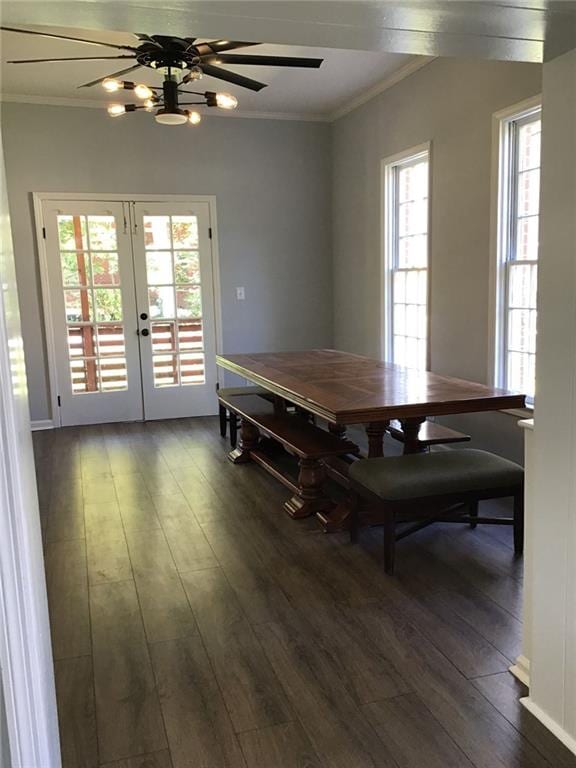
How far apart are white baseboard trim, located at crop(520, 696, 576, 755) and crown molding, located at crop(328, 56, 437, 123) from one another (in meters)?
4.01

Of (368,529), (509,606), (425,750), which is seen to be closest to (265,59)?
(368,529)

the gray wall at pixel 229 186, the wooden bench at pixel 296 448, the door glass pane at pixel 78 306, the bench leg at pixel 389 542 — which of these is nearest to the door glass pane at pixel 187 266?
the gray wall at pixel 229 186

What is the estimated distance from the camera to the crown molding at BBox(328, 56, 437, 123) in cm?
461

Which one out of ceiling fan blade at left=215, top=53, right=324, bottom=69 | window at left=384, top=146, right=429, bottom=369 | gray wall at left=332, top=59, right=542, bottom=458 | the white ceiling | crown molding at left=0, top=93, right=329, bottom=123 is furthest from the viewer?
crown molding at left=0, top=93, right=329, bottom=123

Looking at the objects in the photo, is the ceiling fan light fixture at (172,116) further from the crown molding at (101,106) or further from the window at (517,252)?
the crown molding at (101,106)

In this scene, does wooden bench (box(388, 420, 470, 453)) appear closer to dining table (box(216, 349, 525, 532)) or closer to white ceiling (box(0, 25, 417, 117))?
dining table (box(216, 349, 525, 532))

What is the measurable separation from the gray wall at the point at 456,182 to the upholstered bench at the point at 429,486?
3.23 feet

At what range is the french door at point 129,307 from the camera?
227 inches

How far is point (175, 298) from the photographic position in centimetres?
609

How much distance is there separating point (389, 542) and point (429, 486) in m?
0.30

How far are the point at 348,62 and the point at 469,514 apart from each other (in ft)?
11.0

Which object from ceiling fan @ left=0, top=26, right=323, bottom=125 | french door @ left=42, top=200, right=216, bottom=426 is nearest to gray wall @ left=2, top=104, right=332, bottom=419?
french door @ left=42, top=200, right=216, bottom=426

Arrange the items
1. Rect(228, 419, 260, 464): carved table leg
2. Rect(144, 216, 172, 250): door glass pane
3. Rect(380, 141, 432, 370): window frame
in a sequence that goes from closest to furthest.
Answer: Rect(228, 419, 260, 464): carved table leg, Rect(380, 141, 432, 370): window frame, Rect(144, 216, 172, 250): door glass pane

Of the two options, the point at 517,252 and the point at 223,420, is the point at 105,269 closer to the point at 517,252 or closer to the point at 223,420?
the point at 223,420
